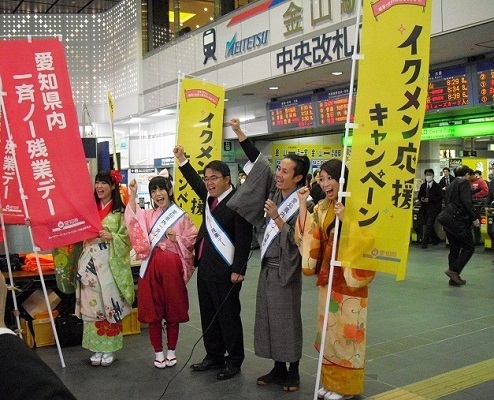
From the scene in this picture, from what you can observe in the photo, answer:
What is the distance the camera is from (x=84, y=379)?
4828 millimetres

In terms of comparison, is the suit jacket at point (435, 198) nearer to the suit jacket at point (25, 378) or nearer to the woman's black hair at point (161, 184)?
the woman's black hair at point (161, 184)

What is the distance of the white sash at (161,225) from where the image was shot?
5.09 metres

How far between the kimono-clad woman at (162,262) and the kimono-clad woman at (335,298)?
133 centimetres

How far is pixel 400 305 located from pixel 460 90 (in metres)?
4.04

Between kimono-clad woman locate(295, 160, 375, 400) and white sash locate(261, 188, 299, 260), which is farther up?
white sash locate(261, 188, 299, 260)

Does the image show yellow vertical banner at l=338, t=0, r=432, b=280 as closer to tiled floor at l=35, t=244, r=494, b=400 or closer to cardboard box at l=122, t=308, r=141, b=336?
tiled floor at l=35, t=244, r=494, b=400

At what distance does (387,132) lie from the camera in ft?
12.2

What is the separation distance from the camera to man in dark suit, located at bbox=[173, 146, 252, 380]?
4719 mm

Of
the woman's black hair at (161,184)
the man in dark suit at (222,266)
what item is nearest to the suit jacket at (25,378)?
the man in dark suit at (222,266)

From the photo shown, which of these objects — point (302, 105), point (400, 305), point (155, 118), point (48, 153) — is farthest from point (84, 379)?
point (155, 118)

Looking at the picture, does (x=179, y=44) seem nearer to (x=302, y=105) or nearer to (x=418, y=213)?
(x=302, y=105)

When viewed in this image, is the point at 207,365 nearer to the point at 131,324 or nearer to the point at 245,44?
the point at 131,324

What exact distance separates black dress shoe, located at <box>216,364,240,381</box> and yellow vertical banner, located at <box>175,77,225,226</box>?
5.64 ft

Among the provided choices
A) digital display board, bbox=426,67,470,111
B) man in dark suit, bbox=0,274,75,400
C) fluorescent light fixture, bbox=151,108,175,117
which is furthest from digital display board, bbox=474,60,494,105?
man in dark suit, bbox=0,274,75,400
